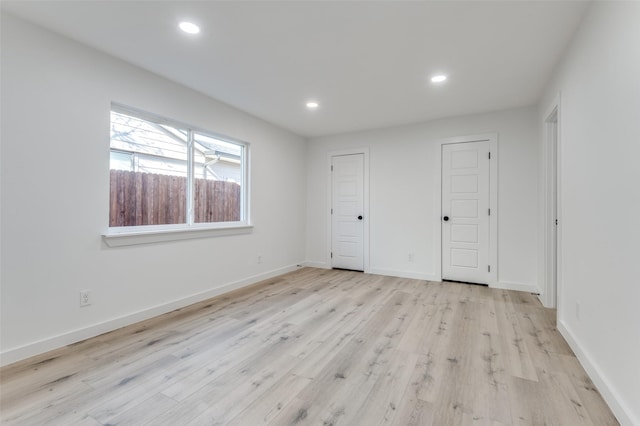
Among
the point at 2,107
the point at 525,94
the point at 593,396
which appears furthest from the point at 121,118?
the point at 525,94

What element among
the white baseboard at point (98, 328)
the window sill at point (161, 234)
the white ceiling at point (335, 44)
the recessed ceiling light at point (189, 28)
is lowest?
the white baseboard at point (98, 328)

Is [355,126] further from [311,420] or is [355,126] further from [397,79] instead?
[311,420]

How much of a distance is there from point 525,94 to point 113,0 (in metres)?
4.14

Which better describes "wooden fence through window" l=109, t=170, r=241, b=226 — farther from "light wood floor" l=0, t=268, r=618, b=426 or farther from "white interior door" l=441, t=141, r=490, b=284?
"white interior door" l=441, t=141, r=490, b=284

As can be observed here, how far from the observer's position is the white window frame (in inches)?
106

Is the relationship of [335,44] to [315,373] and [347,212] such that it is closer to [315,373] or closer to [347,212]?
[315,373]

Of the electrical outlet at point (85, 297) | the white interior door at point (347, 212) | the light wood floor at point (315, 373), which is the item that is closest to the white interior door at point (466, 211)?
the light wood floor at point (315, 373)

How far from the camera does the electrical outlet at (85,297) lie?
2.38 metres

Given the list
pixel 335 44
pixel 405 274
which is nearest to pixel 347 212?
pixel 405 274

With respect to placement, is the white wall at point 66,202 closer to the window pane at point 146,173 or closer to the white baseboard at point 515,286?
the window pane at point 146,173

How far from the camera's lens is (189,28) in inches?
85.3

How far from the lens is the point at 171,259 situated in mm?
3094

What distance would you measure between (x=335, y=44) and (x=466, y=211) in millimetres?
3080

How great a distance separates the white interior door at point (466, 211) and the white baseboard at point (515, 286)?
0.47 ft
